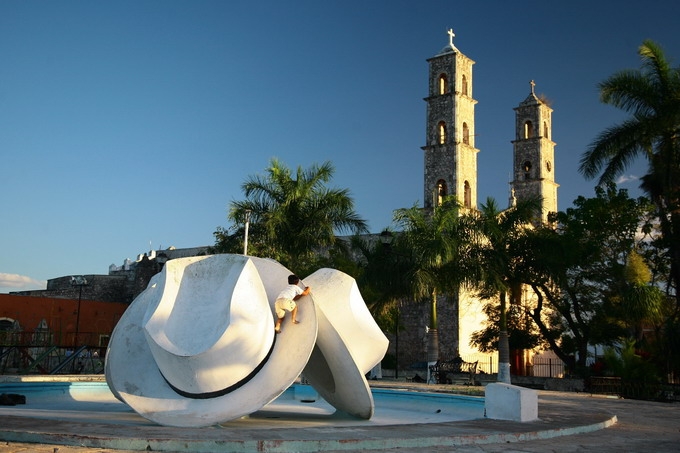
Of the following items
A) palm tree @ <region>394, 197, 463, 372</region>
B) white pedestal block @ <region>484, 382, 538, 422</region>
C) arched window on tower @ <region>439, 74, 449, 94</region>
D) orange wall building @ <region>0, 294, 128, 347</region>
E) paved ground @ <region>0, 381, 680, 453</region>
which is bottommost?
paved ground @ <region>0, 381, 680, 453</region>

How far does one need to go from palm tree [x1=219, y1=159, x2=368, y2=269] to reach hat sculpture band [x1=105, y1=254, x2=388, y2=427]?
12.4 metres

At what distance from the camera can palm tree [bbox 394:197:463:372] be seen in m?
22.0

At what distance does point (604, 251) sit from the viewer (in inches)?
1099

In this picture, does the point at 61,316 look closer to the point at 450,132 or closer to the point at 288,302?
the point at 450,132

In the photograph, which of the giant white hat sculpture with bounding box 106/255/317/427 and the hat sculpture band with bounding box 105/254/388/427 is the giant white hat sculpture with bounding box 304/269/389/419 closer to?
the hat sculpture band with bounding box 105/254/388/427

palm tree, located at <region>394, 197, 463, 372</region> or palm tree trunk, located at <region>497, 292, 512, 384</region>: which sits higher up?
palm tree, located at <region>394, 197, 463, 372</region>

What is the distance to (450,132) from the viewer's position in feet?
113

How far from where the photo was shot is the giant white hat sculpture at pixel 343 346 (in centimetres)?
937

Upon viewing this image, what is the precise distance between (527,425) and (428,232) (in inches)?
568

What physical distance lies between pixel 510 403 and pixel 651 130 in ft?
46.5

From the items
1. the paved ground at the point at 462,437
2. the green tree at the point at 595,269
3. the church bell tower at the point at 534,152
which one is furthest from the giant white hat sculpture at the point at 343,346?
the church bell tower at the point at 534,152

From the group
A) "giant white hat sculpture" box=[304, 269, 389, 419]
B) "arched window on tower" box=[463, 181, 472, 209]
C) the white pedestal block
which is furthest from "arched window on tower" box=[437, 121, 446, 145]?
the white pedestal block

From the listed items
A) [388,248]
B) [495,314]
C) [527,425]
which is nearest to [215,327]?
[527,425]

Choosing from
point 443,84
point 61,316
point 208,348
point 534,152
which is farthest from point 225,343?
point 534,152
